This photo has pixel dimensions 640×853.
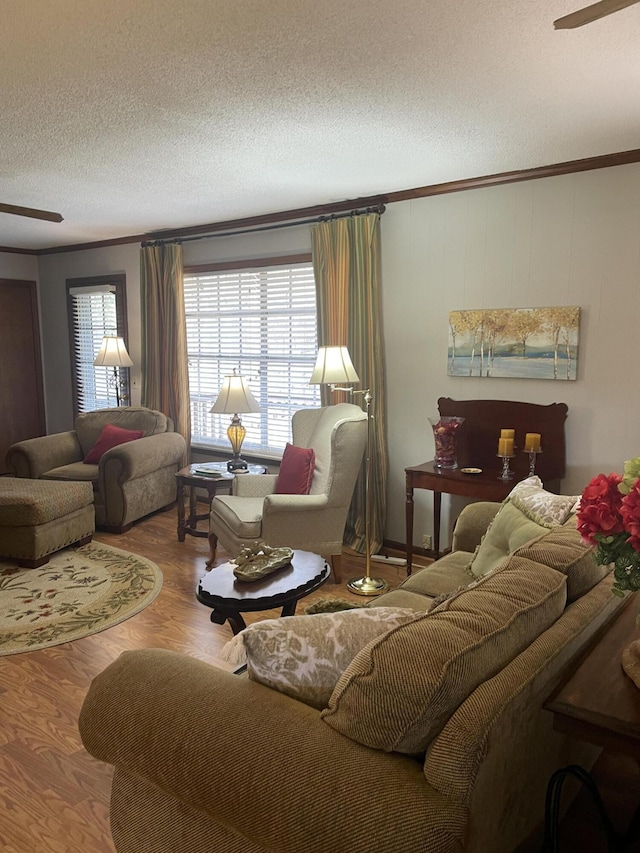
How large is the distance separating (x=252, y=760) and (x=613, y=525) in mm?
945

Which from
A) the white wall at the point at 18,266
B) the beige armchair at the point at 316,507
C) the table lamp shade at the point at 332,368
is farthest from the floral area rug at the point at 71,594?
the white wall at the point at 18,266

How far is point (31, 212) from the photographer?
4793 millimetres

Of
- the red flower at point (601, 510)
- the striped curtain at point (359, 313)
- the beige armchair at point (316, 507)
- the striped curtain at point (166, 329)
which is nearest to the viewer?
the red flower at point (601, 510)

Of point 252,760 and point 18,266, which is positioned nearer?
point 252,760

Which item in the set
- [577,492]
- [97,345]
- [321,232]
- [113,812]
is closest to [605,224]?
[577,492]

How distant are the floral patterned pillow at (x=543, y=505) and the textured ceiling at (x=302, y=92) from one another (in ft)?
5.32

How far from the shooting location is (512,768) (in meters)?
1.42

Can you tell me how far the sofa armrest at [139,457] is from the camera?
4.95m

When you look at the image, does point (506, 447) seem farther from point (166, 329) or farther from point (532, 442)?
point (166, 329)

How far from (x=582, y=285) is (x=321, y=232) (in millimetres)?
1901

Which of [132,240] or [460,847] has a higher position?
[132,240]

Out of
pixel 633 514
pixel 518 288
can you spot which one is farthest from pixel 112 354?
pixel 633 514

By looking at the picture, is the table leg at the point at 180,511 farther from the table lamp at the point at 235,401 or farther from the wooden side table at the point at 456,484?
the wooden side table at the point at 456,484

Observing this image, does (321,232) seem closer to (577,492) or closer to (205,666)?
(577,492)
